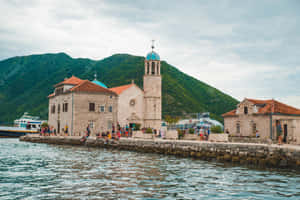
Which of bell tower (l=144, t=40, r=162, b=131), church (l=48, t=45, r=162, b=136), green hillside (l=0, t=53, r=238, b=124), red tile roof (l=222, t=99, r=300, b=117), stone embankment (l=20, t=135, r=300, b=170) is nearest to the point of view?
stone embankment (l=20, t=135, r=300, b=170)

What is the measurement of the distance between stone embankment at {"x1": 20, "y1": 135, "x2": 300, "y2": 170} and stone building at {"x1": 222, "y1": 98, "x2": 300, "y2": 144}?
1145cm

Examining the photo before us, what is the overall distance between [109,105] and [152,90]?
7.00 metres

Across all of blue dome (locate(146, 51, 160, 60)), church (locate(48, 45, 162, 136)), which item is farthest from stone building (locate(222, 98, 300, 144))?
blue dome (locate(146, 51, 160, 60))

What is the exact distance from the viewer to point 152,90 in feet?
158

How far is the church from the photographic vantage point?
45688 millimetres

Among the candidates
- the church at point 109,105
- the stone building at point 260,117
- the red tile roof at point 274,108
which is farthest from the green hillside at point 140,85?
the red tile roof at point 274,108

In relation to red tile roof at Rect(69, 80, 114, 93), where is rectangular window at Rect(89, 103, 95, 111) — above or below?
below

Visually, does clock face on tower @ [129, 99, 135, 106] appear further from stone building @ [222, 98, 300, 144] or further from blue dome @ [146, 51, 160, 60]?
stone building @ [222, 98, 300, 144]

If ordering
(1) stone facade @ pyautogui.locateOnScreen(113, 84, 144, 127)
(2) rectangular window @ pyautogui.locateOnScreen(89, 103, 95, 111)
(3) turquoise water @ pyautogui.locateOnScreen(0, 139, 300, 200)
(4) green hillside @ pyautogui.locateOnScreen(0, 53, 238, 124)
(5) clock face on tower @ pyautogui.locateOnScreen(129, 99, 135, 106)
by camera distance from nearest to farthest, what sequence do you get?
1. (3) turquoise water @ pyautogui.locateOnScreen(0, 139, 300, 200)
2. (2) rectangular window @ pyautogui.locateOnScreen(89, 103, 95, 111)
3. (1) stone facade @ pyautogui.locateOnScreen(113, 84, 144, 127)
4. (5) clock face on tower @ pyautogui.locateOnScreen(129, 99, 135, 106)
5. (4) green hillside @ pyautogui.locateOnScreen(0, 53, 238, 124)

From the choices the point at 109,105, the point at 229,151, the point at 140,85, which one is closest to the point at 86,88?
the point at 109,105

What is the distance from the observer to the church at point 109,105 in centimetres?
4569

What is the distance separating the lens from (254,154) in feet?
59.2

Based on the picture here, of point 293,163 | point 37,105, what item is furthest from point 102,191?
point 37,105

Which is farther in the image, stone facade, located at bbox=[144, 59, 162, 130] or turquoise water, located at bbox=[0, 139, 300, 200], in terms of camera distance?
stone facade, located at bbox=[144, 59, 162, 130]
